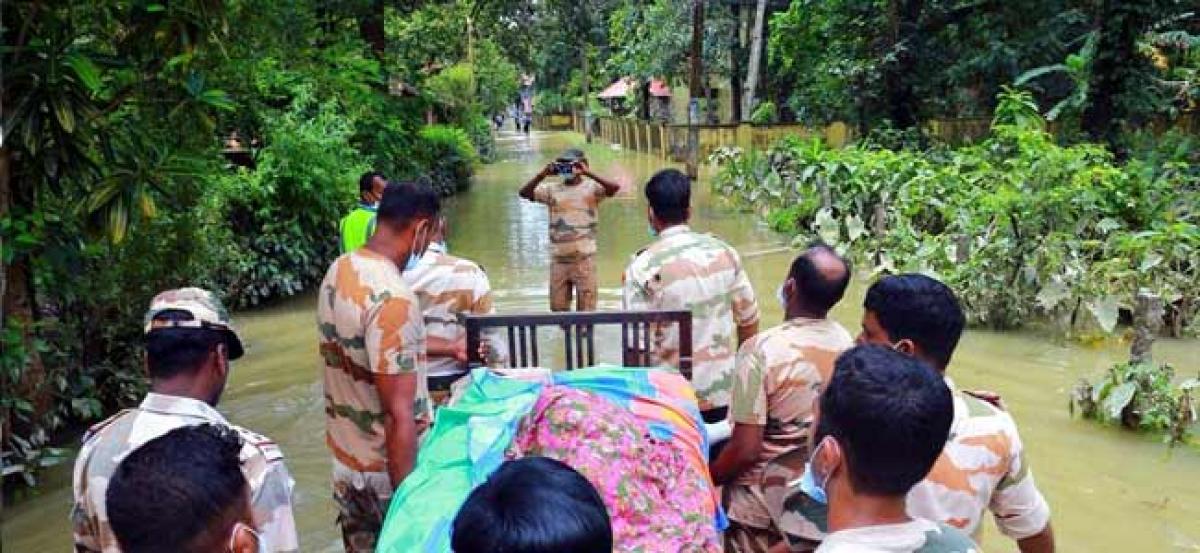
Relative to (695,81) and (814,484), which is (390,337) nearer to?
(814,484)

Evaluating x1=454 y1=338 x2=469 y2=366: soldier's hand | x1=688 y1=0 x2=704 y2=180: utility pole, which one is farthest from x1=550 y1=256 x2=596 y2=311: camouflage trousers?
x1=688 y1=0 x2=704 y2=180: utility pole

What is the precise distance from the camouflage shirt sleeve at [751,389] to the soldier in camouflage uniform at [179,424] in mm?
1216

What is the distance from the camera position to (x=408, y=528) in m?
2.37

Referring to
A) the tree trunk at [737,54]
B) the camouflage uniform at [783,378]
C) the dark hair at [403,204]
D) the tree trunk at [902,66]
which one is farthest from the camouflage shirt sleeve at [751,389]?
the tree trunk at [737,54]

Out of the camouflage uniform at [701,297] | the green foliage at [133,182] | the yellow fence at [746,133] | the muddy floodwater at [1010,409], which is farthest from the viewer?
the yellow fence at [746,133]

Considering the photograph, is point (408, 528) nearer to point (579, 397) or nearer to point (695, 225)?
point (579, 397)

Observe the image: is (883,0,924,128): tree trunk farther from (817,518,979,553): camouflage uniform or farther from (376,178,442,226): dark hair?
(817,518,979,553): camouflage uniform

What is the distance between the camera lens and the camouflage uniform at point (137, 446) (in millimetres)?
2137

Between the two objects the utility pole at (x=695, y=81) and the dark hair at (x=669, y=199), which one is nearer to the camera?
the dark hair at (x=669, y=199)

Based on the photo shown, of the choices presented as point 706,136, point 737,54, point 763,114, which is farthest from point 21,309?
point 737,54

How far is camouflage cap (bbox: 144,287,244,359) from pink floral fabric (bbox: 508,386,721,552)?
2.61 ft

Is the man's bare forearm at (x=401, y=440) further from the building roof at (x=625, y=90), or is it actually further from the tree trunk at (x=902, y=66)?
the building roof at (x=625, y=90)

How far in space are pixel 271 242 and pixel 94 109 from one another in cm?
544

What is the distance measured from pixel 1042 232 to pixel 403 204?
685 centimetres
